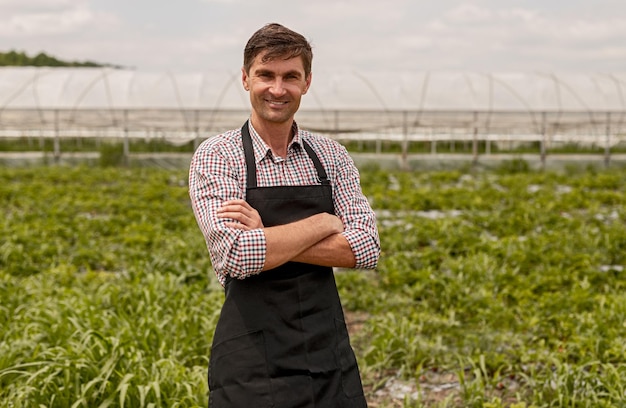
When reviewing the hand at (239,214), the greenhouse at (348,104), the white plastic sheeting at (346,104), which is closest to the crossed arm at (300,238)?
the hand at (239,214)

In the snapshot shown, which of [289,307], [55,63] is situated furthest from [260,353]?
[55,63]

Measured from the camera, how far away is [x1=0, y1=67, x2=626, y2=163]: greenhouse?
18938 mm

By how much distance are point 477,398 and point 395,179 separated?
34.0 feet

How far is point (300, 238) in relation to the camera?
2.06m

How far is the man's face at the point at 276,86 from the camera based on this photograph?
82.0 inches

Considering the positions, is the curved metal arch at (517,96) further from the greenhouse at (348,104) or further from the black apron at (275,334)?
the black apron at (275,334)

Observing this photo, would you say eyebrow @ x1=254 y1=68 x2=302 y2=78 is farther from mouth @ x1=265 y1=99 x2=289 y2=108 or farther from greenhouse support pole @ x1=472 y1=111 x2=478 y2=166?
→ greenhouse support pole @ x1=472 y1=111 x2=478 y2=166

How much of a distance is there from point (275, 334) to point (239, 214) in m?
0.39

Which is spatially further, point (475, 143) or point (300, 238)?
point (475, 143)

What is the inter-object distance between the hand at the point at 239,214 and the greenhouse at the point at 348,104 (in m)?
16.4

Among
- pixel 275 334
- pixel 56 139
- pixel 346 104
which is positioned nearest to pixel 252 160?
pixel 275 334

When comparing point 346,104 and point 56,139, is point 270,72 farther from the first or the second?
point 346,104

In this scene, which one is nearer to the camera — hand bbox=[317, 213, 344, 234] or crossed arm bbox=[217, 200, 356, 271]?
crossed arm bbox=[217, 200, 356, 271]

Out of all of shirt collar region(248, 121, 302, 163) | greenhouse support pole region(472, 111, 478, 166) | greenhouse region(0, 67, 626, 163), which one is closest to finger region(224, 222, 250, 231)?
shirt collar region(248, 121, 302, 163)
